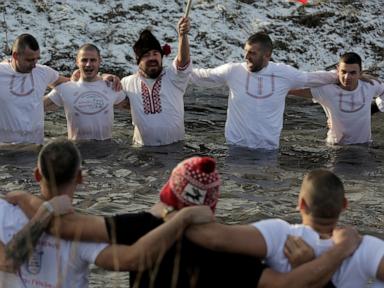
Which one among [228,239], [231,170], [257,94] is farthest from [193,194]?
[257,94]

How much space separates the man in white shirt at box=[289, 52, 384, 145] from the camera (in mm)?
12125

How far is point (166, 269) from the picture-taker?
15.2 ft

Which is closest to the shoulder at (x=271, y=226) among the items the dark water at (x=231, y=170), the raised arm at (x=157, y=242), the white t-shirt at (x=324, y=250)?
the white t-shirt at (x=324, y=250)

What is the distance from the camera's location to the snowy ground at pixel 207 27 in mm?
19188

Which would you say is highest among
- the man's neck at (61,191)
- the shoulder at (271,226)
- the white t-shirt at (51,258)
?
the man's neck at (61,191)

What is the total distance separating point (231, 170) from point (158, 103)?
155cm

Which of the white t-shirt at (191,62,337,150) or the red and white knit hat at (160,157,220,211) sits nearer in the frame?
the red and white knit hat at (160,157,220,211)

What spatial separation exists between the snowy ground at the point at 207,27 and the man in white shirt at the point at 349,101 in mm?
6914

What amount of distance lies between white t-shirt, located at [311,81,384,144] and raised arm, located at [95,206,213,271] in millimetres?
7936

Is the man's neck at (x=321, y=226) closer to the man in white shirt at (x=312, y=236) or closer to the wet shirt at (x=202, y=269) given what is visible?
the man in white shirt at (x=312, y=236)

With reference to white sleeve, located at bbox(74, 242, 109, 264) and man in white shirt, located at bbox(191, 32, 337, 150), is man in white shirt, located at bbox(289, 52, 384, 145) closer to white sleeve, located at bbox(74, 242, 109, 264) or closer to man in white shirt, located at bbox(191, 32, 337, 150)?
man in white shirt, located at bbox(191, 32, 337, 150)

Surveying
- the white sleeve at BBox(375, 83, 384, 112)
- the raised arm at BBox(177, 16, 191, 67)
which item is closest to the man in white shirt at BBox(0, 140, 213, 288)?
the raised arm at BBox(177, 16, 191, 67)

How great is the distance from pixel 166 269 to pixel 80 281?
2.41 feet

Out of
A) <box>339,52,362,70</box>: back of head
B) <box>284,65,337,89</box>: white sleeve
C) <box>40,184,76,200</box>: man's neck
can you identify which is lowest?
<box>40,184,76,200</box>: man's neck
